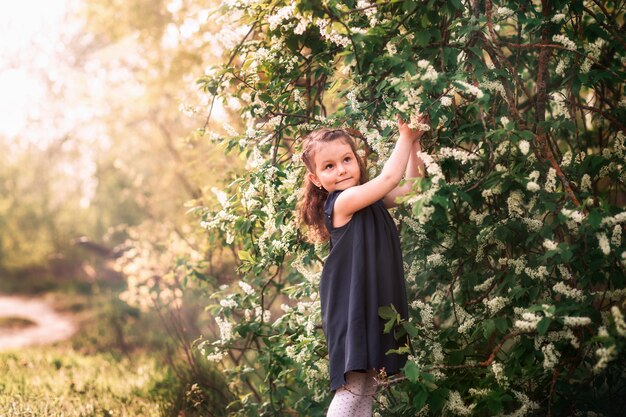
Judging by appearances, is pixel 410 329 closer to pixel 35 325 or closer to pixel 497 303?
pixel 497 303

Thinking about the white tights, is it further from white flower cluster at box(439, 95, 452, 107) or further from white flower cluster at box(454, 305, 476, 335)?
white flower cluster at box(439, 95, 452, 107)

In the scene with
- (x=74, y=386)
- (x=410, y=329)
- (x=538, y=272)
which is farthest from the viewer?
(x=74, y=386)

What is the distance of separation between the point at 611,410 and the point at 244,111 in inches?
89.9

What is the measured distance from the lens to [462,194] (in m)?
2.62

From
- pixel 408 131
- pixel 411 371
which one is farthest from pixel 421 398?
pixel 408 131

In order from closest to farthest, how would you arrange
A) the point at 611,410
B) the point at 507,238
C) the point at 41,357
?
1. the point at 507,238
2. the point at 611,410
3. the point at 41,357

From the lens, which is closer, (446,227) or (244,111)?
(446,227)

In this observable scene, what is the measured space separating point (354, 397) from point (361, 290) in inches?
17.3

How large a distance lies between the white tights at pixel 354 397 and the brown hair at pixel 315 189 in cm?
64

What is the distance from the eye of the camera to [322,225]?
3.19 m

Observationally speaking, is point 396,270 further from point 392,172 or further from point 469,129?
point 469,129

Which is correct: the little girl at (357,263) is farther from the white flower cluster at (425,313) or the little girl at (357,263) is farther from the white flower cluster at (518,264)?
the white flower cluster at (518,264)


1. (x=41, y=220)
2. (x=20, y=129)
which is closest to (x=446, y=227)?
(x=41, y=220)

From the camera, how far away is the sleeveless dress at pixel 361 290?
2.79m
